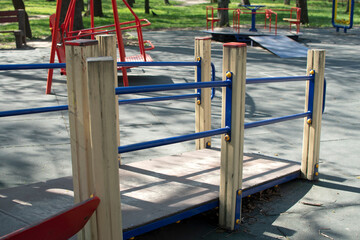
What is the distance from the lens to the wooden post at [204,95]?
14.8ft

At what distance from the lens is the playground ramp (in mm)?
12820

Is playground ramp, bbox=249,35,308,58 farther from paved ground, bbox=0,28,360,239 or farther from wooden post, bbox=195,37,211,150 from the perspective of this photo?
wooden post, bbox=195,37,211,150

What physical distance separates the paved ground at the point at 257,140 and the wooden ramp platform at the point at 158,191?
173 mm

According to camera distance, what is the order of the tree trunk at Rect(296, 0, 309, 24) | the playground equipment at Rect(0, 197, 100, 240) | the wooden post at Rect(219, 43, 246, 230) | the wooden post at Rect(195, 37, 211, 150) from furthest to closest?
1. the tree trunk at Rect(296, 0, 309, 24)
2. the wooden post at Rect(195, 37, 211, 150)
3. the wooden post at Rect(219, 43, 246, 230)
4. the playground equipment at Rect(0, 197, 100, 240)

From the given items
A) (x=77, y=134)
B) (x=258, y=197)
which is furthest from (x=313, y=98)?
(x=77, y=134)

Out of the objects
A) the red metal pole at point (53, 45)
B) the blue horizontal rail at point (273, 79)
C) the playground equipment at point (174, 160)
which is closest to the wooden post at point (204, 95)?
the playground equipment at point (174, 160)

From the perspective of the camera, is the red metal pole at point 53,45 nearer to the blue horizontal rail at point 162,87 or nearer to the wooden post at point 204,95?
the wooden post at point 204,95

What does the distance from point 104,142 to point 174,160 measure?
2.00m

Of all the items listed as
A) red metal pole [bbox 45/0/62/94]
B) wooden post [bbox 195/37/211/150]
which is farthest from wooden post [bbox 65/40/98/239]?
red metal pole [bbox 45/0/62/94]

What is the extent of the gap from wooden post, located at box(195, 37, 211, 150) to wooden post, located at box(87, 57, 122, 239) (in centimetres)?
218

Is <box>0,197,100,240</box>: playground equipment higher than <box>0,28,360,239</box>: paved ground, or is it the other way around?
<box>0,197,100,240</box>: playground equipment

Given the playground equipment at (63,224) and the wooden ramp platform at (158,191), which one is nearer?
the playground equipment at (63,224)

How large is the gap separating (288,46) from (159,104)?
7.68m

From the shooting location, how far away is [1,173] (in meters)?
4.38
